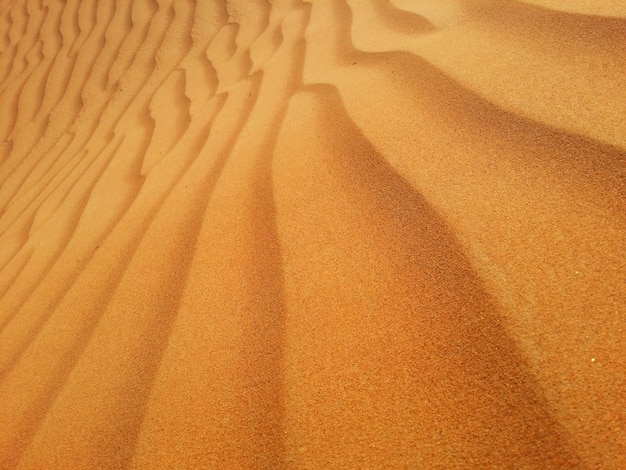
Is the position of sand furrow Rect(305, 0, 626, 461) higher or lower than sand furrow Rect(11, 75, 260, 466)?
higher

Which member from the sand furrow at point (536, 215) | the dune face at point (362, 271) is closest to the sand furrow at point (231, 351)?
the dune face at point (362, 271)

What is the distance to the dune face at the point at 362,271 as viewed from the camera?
2.46 feet

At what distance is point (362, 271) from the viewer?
1.03 meters

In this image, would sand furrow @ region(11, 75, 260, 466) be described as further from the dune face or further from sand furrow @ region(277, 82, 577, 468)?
sand furrow @ region(277, 82, 577, 468)

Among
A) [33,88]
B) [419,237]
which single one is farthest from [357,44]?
[33,88]

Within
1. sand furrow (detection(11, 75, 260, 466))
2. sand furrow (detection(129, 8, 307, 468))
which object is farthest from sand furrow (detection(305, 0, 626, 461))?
sand furrow (detection(11, 75, 260, 466))

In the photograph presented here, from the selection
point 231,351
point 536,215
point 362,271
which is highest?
point 536,215

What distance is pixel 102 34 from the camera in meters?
3.82

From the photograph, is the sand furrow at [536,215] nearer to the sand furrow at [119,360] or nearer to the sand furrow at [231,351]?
the sand furrow at [231,351]

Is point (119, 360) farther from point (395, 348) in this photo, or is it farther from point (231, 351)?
point (395, 348)

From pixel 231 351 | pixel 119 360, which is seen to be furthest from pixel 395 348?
pixel 119 360

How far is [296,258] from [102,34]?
3431 mm

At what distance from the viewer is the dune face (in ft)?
2.46

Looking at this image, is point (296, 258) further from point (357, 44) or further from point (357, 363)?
point (357, 44)
